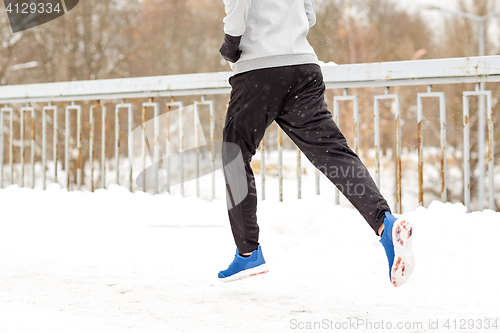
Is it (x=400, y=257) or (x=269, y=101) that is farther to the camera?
(x=269, y=101)

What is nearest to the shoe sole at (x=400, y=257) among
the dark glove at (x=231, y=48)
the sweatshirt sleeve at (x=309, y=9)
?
the dark glove at (x=231, y=48)

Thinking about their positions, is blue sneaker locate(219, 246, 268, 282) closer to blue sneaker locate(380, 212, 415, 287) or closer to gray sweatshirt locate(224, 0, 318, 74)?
blue sneaker locate(380, 212, 415, 287)

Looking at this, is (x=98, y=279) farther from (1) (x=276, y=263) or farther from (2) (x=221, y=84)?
(2) (x=221, y=84)

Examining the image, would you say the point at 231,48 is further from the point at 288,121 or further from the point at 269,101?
the point at 288,121

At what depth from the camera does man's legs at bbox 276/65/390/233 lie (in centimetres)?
188

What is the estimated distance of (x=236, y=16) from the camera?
1.91 meters

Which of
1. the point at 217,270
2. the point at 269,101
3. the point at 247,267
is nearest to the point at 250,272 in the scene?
the point at 247,267

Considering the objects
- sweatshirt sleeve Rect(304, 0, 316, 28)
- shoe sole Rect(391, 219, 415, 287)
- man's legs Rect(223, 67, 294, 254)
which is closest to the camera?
shoe sole Rect(391, 219, 415, 287)

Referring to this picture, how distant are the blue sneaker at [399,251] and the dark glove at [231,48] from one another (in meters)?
0.96

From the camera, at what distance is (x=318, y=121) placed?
2.02 metres

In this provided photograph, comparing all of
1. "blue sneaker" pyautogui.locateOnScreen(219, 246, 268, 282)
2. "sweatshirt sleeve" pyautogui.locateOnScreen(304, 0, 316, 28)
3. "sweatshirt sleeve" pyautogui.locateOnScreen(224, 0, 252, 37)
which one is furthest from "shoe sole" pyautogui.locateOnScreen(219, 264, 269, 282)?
"sweatshirt sleeve" pyautogui.locateOnScreen(304, 0, 316, 28)

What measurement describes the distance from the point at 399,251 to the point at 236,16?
1.14 m

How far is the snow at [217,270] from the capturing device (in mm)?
1762

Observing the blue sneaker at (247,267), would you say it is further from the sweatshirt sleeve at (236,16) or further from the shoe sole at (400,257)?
the sweatshirt sleeve at (236,16)
